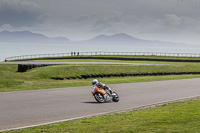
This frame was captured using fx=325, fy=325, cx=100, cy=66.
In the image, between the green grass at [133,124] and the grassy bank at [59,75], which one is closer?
the green grass at [133,124]

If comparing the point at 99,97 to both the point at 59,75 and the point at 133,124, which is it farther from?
the point at 59,75

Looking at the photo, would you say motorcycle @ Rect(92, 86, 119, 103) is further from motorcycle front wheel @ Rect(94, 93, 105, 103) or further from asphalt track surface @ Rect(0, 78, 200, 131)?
asphalt track surface @ Rect(0, 78, 200, 131)

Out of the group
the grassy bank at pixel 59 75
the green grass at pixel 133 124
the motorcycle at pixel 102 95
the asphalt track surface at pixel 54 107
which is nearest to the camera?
the green grass at pixel 133 124

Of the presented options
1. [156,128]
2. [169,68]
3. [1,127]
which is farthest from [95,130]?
[169,68]

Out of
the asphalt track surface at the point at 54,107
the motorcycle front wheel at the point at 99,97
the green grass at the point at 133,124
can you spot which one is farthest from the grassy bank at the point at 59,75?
the green grass at the point at 133,124

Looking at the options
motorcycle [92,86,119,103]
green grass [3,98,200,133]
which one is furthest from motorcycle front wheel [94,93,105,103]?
green grass [3,98,200,133]

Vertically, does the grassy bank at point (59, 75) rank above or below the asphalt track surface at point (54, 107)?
above

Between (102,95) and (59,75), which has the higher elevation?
(59,75)

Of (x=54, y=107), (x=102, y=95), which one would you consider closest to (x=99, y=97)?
(x=102, y=95)

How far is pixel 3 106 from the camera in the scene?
1353 cm

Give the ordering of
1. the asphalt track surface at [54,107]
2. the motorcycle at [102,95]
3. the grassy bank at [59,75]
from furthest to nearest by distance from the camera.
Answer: the grassy bank at [59,75] < the motorcycle at [102,95] < the asphalt track surface at [54,107]

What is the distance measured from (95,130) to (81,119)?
229cm

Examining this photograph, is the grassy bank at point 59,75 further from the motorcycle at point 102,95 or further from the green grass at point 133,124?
the green grass at point 133,124

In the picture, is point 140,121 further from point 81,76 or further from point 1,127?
point 81,76
